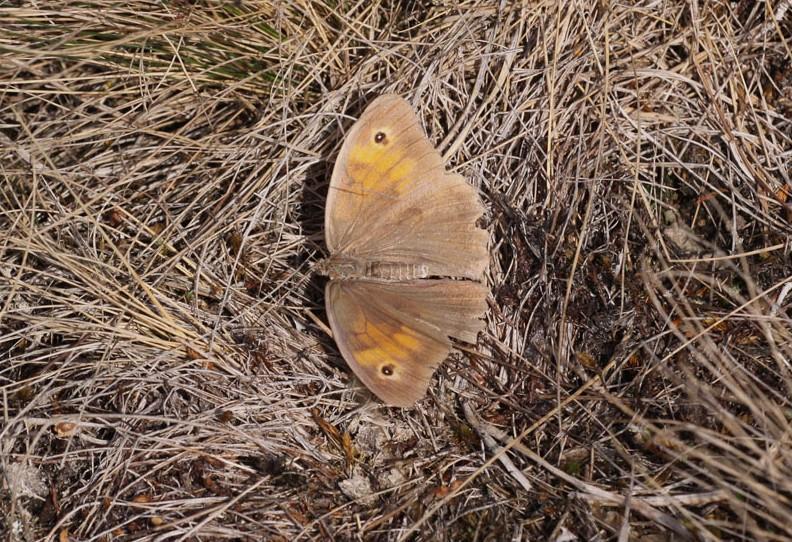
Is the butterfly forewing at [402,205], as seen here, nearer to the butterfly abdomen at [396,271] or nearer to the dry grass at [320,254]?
the butterfly abdomen at [396,271]

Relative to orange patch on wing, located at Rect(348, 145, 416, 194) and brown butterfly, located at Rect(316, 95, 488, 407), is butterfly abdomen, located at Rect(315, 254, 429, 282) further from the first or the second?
orange patch on wing, located at Rect(348, 145, 416, 194)

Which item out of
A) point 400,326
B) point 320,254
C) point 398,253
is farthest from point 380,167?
point 400,326

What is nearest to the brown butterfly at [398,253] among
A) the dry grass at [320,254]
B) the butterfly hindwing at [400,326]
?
the butterfly hindwing at [400,326]

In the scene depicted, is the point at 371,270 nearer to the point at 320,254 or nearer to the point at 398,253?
the point at 398,253

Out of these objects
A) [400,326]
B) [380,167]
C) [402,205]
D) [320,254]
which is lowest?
[320,254]

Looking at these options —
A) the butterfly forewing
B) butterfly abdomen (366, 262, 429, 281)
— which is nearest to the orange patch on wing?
the butterfly forewing
